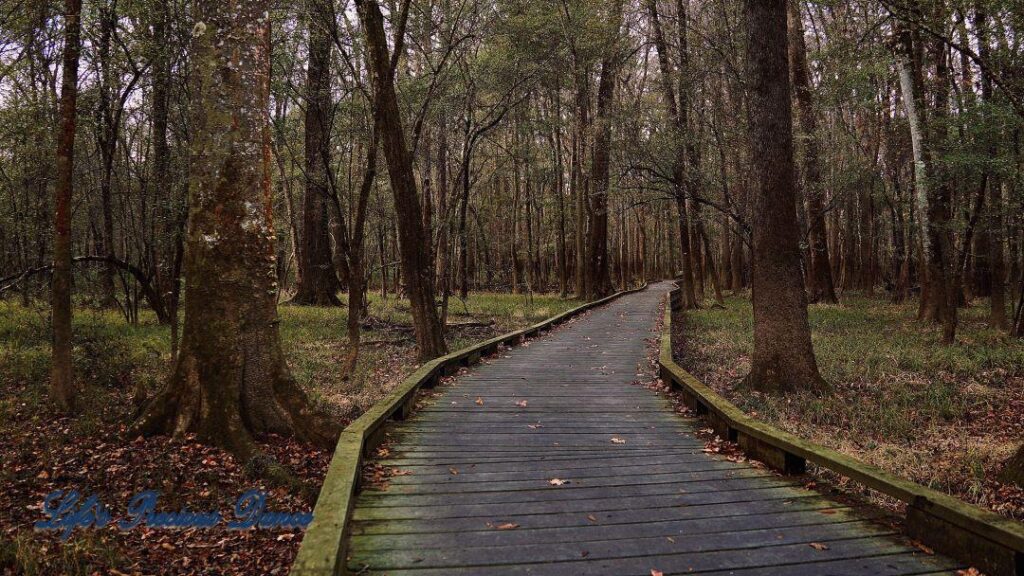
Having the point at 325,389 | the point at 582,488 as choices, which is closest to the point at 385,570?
the point at 582,488

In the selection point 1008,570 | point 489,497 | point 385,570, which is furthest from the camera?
point 489,497

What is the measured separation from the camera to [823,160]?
690 inches

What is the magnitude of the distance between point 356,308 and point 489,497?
5.93 metres

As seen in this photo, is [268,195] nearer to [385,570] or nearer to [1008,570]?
[385,570]

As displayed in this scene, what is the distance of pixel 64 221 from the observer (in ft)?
22.4

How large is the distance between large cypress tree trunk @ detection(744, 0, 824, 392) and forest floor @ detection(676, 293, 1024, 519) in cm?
60

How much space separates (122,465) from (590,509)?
420 centimetres

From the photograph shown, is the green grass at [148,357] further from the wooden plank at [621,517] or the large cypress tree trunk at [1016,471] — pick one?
the large cypress tree trunk at [1016,471]

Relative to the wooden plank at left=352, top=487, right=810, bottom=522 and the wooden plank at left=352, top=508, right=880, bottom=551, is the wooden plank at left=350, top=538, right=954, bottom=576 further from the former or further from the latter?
the wooden plank at left=352, top=487, right=810, bottom=522

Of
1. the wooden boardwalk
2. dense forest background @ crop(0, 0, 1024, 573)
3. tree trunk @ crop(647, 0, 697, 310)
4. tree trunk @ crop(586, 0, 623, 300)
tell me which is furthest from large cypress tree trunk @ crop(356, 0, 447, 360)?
tree trunk @ crop(586, 0, 623, 300)

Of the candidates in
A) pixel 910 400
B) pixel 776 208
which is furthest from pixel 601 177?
pixel 910 400

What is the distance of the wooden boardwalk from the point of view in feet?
10.3

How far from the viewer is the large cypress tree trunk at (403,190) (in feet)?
31.0

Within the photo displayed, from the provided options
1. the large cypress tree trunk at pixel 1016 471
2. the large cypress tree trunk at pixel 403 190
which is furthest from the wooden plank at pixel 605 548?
the large cypress tree trunk at pixel 403 190
